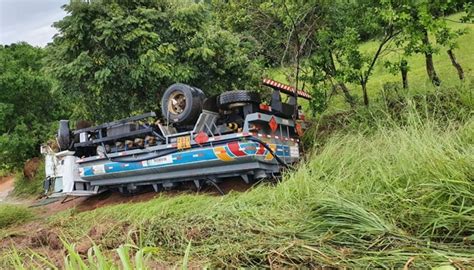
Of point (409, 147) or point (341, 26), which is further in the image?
point (341, 26)

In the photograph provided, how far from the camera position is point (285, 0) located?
9.15 meters

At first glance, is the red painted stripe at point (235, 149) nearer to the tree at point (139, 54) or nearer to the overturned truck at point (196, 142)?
the overturned truck at point (196, 142)

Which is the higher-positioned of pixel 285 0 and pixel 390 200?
pixel 285 0

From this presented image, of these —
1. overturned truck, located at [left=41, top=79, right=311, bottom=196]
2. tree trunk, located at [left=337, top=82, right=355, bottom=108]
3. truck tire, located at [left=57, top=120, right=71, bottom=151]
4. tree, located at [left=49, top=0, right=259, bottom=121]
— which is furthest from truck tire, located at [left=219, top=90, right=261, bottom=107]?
truck tire, located at [left=57, top=120, right=71, bottom=151]

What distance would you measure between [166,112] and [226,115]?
1.13 meters

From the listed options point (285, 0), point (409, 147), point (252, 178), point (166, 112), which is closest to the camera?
point (409, 147)

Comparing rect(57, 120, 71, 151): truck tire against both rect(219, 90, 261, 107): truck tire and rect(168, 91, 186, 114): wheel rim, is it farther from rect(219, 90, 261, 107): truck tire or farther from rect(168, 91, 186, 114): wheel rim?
rect(219, 90, 261, 107): truck tire

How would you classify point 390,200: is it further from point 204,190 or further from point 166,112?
point 166,112

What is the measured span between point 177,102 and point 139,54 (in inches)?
89.6

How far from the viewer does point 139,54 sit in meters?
9.87

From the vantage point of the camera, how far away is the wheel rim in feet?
26.6

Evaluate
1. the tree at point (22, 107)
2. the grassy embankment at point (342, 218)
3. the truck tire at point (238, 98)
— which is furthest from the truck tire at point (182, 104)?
the tree at point (22, 107)

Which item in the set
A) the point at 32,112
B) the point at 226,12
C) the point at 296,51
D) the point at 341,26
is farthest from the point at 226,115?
the point at 32,112

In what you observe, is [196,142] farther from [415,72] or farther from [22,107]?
[22,107]
